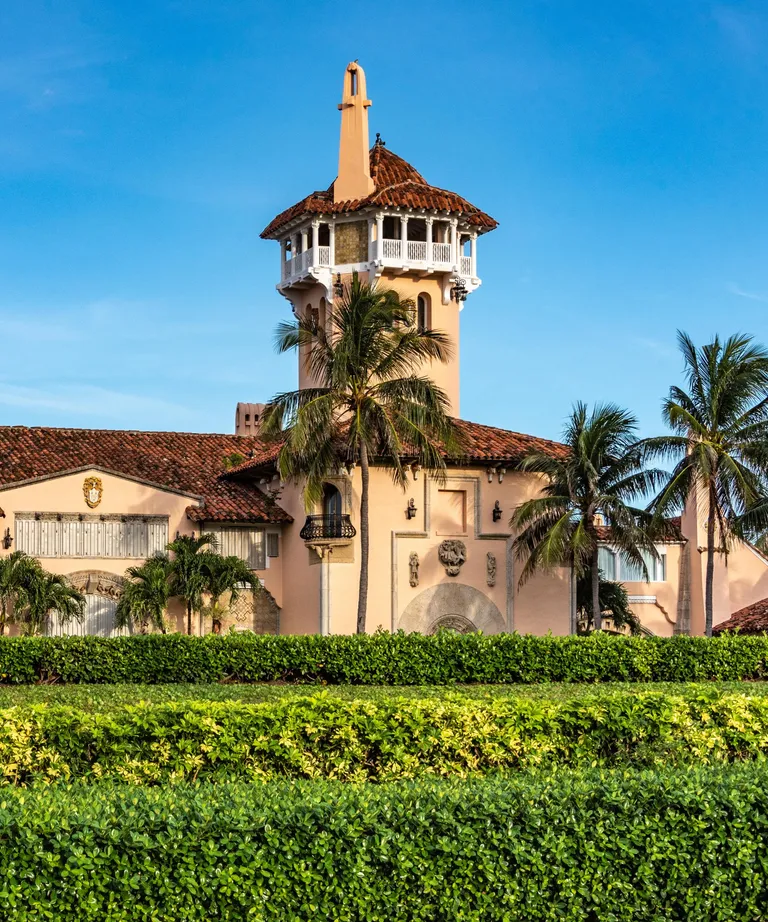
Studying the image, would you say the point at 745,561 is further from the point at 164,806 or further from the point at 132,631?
the point at 164,806

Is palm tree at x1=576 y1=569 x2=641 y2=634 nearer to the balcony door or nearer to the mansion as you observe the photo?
the mansion

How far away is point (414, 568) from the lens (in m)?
40.3

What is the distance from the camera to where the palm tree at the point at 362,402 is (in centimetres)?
3719

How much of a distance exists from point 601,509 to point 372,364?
8044 mm

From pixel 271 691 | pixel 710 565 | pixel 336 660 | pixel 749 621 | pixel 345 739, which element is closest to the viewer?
pixel 345 739

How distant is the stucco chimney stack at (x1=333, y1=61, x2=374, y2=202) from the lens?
148ft

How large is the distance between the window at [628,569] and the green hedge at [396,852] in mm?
37386

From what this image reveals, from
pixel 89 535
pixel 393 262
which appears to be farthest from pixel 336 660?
pixel 393 262

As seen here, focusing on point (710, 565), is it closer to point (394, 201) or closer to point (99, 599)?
point (394, 201)

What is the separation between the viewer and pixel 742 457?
39344 mm

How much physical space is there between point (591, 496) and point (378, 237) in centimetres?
1077

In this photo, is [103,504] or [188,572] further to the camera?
[103,504]

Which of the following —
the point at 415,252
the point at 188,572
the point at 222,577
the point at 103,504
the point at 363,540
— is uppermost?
the point at 415,252

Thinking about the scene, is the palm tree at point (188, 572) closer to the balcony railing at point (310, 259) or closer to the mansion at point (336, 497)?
the mansion at point (336, 497)
